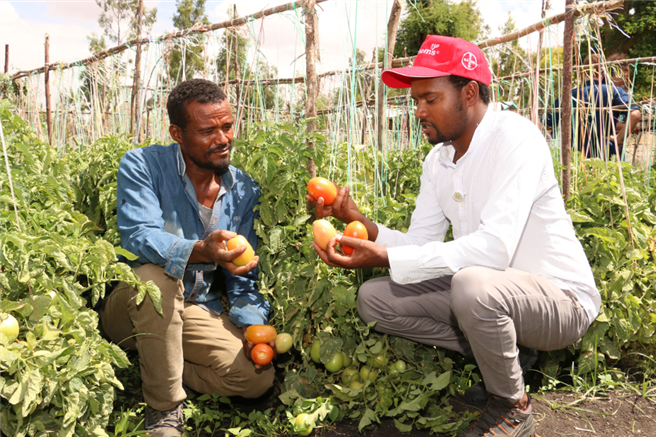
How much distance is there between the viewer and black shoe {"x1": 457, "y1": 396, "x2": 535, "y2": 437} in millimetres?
1852

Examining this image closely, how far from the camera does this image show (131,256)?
5.56 feet

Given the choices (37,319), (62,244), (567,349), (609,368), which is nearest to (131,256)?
(62,244)

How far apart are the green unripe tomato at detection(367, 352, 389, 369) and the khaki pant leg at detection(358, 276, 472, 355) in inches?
4.6

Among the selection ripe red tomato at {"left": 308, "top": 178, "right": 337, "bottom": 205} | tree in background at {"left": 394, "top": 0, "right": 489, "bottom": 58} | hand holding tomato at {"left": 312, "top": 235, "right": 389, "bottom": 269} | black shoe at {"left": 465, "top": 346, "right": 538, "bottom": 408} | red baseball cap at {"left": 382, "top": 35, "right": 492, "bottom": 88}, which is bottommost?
black shoe at {"left": 465, "top": 346, "right": 538, "bottom": 408}

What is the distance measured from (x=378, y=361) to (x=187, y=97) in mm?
1574

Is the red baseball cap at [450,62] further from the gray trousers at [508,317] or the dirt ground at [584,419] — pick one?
the dirt ground at [584,419]

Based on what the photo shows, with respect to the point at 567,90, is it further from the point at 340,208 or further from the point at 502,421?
the point at 502,421

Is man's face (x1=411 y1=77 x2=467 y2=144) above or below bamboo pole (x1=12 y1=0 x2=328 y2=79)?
below

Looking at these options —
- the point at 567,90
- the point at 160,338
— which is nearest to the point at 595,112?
the point at 567,90

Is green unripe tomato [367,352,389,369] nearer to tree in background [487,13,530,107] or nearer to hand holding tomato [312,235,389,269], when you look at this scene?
hand holding tomato [312,235,389,269]

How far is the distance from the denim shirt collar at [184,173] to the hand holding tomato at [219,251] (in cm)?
51

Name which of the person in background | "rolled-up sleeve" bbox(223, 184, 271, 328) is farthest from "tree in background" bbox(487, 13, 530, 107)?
"rolled-up sleeve" bbox(223, 184, 271, 328)

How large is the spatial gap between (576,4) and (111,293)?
3085mm

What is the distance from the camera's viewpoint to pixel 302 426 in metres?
2.00
